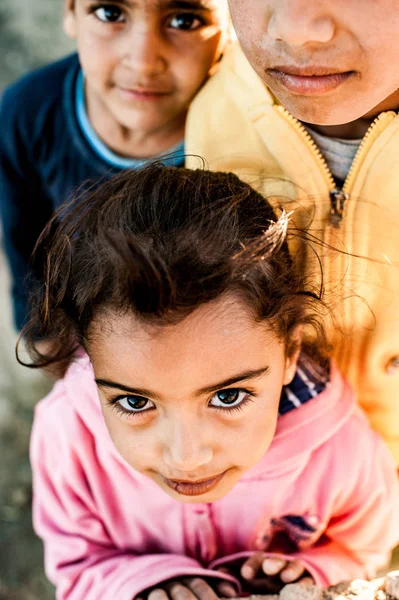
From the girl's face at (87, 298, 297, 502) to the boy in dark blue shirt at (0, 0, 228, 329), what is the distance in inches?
15.4

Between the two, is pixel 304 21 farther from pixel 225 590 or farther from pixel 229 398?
pixel 225 590

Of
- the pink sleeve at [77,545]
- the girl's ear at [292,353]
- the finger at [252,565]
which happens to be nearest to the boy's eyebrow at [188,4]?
the girl's ear at [292,353]

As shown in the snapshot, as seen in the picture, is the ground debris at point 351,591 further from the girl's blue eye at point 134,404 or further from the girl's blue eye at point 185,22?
the girl's blue eye at point 185,22

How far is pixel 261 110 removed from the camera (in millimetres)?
1226

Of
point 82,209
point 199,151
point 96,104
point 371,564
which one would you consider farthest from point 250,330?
point 96,104

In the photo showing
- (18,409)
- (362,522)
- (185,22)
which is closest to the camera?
(362,522)

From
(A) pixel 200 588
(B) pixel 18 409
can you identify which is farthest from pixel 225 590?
(B) pixel 18 409

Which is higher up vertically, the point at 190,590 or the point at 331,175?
the point at 331,175

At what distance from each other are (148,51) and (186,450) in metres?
0.77

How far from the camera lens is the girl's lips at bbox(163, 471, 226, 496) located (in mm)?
1108

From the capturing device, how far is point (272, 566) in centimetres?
125

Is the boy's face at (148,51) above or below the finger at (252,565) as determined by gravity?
above

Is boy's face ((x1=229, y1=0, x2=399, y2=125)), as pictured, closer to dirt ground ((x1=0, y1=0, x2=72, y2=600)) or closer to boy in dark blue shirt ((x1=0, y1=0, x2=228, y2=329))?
boy in dark blue shirt ((x1=0, y1=0, x2=228, y2=329))

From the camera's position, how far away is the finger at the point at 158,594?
3.97 ft
